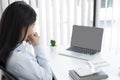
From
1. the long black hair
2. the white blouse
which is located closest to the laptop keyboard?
the white blouse

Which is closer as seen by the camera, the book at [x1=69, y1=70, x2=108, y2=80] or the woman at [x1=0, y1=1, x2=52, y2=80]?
the woman at [x1=0, y1=1, x2=52, y2=80]

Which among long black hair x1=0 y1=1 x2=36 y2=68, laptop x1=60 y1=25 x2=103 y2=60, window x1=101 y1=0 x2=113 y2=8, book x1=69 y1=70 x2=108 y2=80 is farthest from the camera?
window x1=101 y1=0 x2=113 y2=8

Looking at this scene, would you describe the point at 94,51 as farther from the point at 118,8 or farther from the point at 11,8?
the point at 118,8

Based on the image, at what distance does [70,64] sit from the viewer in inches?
70.8

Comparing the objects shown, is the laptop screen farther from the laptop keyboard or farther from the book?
the book

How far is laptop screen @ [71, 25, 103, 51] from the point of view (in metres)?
2.03

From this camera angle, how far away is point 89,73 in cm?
151

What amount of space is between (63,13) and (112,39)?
83 centimetres

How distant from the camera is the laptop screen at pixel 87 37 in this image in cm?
203

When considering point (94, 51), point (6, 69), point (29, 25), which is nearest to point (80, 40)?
point (94, 51)

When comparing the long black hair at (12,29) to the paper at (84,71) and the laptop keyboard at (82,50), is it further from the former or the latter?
the laptop keyboard at (82,50)

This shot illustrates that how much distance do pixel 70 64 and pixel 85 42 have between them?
15.1 inches

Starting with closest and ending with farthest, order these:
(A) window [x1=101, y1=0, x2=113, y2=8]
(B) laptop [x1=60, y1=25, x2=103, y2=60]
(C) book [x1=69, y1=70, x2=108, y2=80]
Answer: (C) book [x1=69, y1=70, x2=108, y2=80]
(B) laptop [x1=60, y1=25, x2=103, y2=60]
(A) window [x1=101, y1=0, x2=113, y2=8]

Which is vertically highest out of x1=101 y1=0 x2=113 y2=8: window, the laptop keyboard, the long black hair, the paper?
x1=101 y1=0 x2=113 y2=8: window
